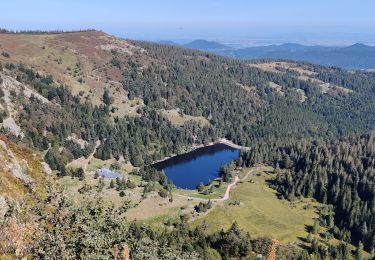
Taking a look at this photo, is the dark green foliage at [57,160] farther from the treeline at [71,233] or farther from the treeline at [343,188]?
the treeline at [71,233]

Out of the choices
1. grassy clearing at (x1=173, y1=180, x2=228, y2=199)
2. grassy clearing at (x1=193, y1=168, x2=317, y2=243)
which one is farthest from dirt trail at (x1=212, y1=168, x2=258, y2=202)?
grassy clearing at (x1=193, y1=168, x2=317, y2=243)

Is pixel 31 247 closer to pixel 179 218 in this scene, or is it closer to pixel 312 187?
pixel 179 218

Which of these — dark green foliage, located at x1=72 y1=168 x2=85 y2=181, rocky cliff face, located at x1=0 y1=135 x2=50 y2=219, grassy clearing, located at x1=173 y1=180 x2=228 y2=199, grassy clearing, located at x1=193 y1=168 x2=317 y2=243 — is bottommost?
grassy clearing, located at x1=193 y1=168 x2=317 y2=243

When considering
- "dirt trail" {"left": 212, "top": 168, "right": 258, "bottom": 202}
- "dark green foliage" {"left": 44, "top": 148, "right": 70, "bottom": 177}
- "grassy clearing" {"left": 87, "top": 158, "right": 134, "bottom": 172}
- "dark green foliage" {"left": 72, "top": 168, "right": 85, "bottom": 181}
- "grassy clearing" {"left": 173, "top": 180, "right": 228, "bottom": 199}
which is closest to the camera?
"dark green foliage" {"left": 72, "top": 168, "right": 85, "bottom": 181}

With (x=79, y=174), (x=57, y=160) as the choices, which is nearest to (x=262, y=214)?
(x=79, y=174)

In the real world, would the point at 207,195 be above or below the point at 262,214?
above

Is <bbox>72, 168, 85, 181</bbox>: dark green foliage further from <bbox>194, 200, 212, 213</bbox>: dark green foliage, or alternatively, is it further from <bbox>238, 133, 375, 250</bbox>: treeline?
<bbox>238, 133, 375, 250</bbox>: treeline

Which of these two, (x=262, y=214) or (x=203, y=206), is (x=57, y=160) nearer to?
(x=203, y=206)

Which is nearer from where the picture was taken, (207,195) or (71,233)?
(71,233)

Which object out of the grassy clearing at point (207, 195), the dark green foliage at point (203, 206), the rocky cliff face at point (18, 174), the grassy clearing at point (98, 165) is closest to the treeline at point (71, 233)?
the rocky cliff face at point (18, 174)
